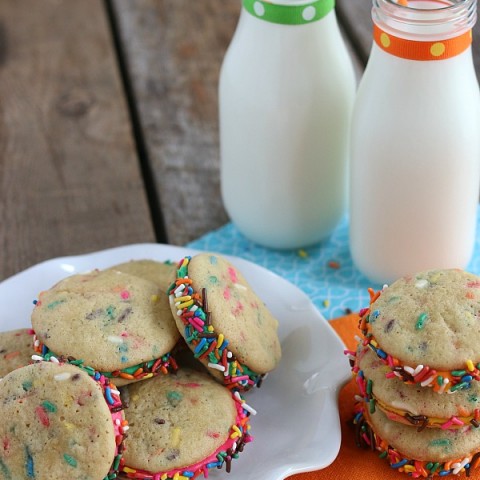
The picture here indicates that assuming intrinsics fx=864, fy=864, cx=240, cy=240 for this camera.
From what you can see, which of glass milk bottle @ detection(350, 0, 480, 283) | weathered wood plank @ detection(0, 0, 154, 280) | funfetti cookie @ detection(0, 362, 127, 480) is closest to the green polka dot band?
glass milk bottle @ detection(350, 0, 480, 283)

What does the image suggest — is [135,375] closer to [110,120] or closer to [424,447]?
[424,447]

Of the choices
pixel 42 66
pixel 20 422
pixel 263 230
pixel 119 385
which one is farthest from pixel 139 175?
pixel 20 422

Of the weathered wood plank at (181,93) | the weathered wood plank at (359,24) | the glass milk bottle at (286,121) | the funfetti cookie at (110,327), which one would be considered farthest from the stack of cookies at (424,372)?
the weathered wood plank at (359,24)

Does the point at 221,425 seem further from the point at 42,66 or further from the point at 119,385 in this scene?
the point at 42,66

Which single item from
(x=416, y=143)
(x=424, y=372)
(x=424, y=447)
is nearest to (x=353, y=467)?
(x=424, y=447)

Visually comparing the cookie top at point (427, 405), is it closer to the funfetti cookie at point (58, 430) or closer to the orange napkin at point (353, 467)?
the orange napkin at point (353, 467)
